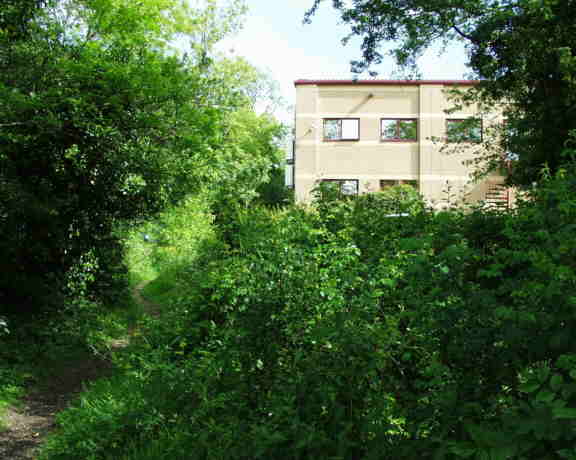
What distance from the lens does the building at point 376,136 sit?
2739cm

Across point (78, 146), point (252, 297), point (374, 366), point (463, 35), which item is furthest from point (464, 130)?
point (374, 366)

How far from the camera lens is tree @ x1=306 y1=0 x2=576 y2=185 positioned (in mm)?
10711

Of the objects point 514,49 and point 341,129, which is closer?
point 514,49

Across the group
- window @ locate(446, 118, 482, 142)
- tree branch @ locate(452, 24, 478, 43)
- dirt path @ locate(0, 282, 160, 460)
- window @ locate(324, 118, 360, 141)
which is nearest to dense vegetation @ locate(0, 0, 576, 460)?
dirt path @ locate(0, 282, 160, 460)

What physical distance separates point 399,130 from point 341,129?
312cm

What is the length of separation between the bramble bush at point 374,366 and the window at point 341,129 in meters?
22.8

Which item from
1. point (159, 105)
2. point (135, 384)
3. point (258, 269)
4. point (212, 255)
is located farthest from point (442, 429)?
point (159, 105)

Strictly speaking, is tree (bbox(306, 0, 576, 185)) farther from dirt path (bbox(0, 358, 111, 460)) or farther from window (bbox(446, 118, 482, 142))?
dirt path (bbox(0, 358, 111, 460))

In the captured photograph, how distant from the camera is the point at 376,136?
91.8 feet

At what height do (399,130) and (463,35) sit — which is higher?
(399,130)

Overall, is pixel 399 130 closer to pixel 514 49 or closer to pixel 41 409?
pixel 514 49

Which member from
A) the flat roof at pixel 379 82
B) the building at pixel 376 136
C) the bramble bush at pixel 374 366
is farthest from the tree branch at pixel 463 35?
the flat roof at pixel 379 82

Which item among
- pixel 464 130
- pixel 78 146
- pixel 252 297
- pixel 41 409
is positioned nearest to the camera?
pixel 252 297

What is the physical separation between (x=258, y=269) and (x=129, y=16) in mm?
13014
